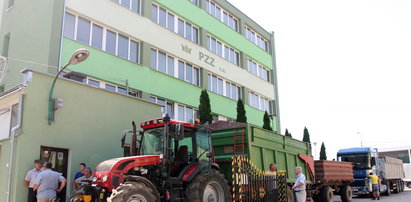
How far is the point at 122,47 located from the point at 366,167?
1498 cm

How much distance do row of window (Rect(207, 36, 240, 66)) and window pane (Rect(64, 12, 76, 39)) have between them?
10.0 meters

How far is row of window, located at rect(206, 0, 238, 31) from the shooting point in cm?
2451

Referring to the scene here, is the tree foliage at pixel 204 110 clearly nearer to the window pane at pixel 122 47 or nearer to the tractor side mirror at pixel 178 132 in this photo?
the window pane at pixel 122 47

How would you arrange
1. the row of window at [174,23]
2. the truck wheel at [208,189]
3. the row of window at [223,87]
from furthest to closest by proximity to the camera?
the row of window at [223,87], the row of window at [174,23], the truck wheel at [208,189]

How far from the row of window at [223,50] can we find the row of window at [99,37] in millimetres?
6879

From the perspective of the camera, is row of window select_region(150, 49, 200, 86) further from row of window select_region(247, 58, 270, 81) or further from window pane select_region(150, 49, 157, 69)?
row of window select_region(247, 58, 270, 81)

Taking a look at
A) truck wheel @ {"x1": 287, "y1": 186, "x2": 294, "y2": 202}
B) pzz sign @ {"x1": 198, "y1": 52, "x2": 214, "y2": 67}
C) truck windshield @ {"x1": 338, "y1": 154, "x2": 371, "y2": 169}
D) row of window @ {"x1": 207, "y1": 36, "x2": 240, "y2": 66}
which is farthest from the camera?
row of window @ {"x1": 207, "y1": 36, "x2": 240, "y2": 66}

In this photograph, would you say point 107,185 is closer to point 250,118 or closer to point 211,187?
point 211,187

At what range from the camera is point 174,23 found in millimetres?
20656

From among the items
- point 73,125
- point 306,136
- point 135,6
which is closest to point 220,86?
point 135,6

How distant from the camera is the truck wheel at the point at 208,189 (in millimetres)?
8094

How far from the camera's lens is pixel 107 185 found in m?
7.16

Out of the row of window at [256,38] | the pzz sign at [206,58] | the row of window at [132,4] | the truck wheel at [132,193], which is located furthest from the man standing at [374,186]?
the truck wheel at [132,193]

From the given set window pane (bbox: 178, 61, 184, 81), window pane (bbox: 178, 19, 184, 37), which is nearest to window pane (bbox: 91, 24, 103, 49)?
window pane (bbox: 178, 61, 184, 81)
